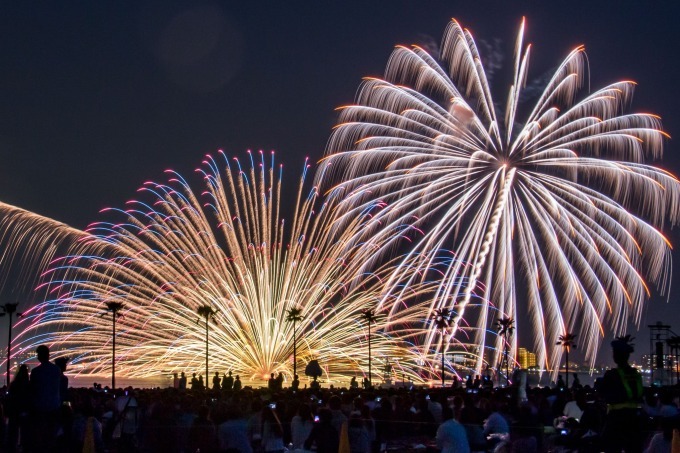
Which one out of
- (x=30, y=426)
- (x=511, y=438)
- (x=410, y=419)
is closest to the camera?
(x=30, y=426)

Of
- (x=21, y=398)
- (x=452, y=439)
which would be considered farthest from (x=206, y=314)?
(x=452, y=439)

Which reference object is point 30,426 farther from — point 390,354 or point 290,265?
point 390,354

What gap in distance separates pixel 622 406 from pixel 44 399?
21.8 ft

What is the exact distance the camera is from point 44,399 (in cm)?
1141

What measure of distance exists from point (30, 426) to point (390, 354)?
123 feet

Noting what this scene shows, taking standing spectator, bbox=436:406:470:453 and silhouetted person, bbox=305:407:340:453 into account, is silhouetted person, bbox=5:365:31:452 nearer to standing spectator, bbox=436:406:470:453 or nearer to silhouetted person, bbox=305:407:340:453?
silhouetted person, bbox=305:407:340:453

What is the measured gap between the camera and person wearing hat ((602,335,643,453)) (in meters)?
Answer: 9.80

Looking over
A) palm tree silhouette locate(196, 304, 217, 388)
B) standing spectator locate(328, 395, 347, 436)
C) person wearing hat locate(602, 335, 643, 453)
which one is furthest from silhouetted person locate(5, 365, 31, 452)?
palm tree silhouette locate(196, 304, 217, 388)

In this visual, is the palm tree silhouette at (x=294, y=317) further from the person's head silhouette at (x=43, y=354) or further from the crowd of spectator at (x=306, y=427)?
the person's head silhouette at (x=43, y=354)

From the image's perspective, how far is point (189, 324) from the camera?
4797 centimetres

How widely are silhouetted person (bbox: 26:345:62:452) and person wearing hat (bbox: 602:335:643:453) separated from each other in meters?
6.37

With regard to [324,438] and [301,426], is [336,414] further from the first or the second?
[324,438]

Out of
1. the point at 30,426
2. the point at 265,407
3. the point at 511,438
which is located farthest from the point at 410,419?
the point at 30,426

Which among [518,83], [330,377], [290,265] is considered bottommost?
[330,377]
